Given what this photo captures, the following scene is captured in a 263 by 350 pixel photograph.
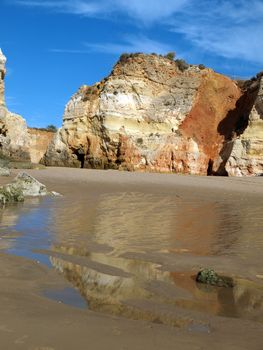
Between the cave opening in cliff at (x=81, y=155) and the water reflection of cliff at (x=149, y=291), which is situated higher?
the cave opening in cliff at (x=81, y=155)

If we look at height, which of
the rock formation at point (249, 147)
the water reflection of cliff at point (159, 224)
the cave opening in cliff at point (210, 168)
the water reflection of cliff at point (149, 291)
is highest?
the rock formation at point (249, 147)

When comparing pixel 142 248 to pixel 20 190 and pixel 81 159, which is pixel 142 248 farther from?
pixel 81 159

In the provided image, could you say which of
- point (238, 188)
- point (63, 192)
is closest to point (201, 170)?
point (238, 188)

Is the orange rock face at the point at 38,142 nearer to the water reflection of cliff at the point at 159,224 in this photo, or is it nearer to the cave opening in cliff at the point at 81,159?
the cave opening in cliff at the point at 81,159

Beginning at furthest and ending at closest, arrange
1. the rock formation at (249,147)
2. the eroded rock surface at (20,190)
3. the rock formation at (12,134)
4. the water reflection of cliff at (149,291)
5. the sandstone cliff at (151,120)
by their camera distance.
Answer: the sandstone cliff at (151,120) → the rock formation at (12,134) → the rock formation at (249,147) → the eroded rock surface at (20,190) → the water reflection of cliff at (149,291)

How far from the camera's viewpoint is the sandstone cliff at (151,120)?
95.4 feet

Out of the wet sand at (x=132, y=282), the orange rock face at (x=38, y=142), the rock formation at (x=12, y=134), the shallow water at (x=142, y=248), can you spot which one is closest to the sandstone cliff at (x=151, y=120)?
the rock formation at (x=12, y=134)

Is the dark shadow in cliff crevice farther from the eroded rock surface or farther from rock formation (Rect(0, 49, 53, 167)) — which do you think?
the eroded rock surface

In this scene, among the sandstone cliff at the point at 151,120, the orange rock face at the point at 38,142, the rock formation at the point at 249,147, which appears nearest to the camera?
the rock formation at the point at 249,147

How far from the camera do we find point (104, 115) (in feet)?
101

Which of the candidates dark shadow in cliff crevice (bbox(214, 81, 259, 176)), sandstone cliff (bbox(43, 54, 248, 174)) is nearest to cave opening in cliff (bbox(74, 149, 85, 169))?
sandstone cliff (bbox(43, 54, 248, 174))

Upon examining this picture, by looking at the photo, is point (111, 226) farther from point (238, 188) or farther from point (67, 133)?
point (67, 133)

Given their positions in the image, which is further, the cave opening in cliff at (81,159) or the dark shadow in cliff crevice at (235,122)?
the cave opening in cliff at (81,159)

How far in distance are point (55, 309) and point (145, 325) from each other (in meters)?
0.66
